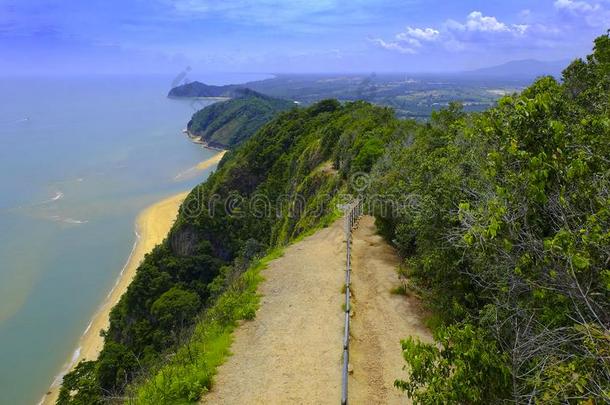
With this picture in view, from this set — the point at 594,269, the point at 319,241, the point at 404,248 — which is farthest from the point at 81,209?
the point at 594,269

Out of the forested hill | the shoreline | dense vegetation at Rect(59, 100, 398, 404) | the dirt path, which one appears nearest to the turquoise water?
the shoreline

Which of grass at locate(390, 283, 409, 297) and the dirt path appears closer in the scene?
the dirt path

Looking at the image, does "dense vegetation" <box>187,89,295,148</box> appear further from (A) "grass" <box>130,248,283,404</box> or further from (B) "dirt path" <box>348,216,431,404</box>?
(A) "grass" <box>130,248,283,404</box>

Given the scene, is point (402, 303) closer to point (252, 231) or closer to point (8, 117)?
point (252, 231)

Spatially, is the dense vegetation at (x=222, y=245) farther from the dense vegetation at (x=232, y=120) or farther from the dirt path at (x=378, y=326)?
the dense vegetation at (x=232, y=120)

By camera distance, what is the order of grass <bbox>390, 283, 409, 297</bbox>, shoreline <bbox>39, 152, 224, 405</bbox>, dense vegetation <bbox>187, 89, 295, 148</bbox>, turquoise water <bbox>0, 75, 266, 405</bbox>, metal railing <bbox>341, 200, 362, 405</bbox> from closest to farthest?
metal railing <bbox>341, 200, 362, 405</bbox>
grass <bbox>390, 283, 409, 297</bbox>
shoreline <bbox>39, 152, 224, 405</bbox>
turquoise water <bbox>0, 75, 266, 405</bbox>
dense vegetation <bbox>187, 89, 295, 148</bbox>
